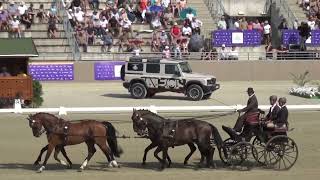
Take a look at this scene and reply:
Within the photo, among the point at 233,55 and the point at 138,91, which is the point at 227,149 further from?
the point at 233,55

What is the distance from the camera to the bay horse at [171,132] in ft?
47.5

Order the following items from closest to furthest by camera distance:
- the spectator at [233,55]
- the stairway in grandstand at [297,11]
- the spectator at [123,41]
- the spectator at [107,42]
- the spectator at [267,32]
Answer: the spectator at [107,42], the spectator at [123,41], the spectator at [233,55], the spectator at [267,32], the stairway in grandstand at [297,11]

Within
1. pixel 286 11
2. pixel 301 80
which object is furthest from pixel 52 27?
pixel 286 11

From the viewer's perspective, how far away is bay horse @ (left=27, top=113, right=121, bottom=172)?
47.3 feet

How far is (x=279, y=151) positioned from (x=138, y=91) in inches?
643

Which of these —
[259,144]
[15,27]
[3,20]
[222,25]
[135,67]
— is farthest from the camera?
[222,25]

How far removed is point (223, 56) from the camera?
1523 inches

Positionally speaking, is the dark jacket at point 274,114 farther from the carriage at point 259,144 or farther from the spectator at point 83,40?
the spectator at point 83,40

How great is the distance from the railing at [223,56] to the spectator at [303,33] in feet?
2.44

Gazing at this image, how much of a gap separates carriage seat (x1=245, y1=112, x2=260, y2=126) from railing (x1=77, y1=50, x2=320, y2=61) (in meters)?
21.8

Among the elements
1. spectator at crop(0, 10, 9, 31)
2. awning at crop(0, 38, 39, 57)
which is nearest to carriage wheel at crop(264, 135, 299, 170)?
awning at crop(0, 38, 39, 57)

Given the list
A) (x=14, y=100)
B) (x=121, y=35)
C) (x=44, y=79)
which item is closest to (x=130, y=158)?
(x=14, y=100)

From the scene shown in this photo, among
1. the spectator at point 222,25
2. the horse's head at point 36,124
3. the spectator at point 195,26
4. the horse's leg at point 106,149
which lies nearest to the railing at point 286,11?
the spectator at point 222,25

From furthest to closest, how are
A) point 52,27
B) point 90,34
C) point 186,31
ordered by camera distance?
point 186,31, point 90,34, point 52,27
